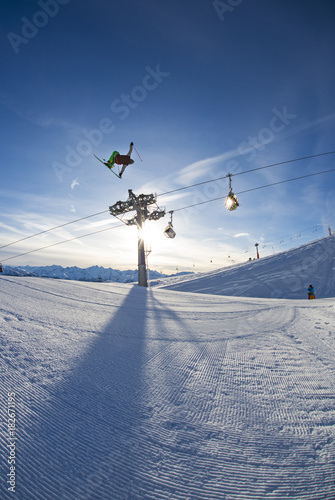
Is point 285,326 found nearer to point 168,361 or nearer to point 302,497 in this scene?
point 168,361

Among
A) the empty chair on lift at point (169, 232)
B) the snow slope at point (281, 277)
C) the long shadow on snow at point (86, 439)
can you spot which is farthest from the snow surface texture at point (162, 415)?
the snow slope at point (281, 277)

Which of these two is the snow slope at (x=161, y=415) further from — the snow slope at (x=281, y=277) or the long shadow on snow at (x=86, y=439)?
the snow slope at (x=281, y=277)

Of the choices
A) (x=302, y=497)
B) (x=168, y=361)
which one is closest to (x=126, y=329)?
(x=168, y=361)

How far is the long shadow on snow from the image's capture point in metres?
1.09

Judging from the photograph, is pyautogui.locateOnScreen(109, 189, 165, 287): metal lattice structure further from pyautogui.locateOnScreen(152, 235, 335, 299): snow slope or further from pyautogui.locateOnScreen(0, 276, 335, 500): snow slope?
pyautogui.locateOnScreen(0, 276, 335, 500): snow slope

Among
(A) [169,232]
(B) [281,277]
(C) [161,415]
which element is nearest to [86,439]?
(C) [161,415]

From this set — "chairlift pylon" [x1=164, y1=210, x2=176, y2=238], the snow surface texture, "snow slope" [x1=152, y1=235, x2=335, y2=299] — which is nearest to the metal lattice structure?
"chairlift pylon" [x1=164, y1=210, x2=176, y2=238]

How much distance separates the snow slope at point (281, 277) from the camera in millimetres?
18422

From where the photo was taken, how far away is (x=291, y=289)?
18.5 meters

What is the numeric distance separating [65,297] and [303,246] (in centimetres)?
2906

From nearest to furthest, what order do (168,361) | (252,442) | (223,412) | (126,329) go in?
(252,442) < (223,412) < (168,361) < (126,329)

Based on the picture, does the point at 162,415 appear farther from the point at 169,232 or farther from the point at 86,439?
the point at 169,232

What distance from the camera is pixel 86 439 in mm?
1338

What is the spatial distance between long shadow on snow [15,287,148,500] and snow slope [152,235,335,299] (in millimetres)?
18188
